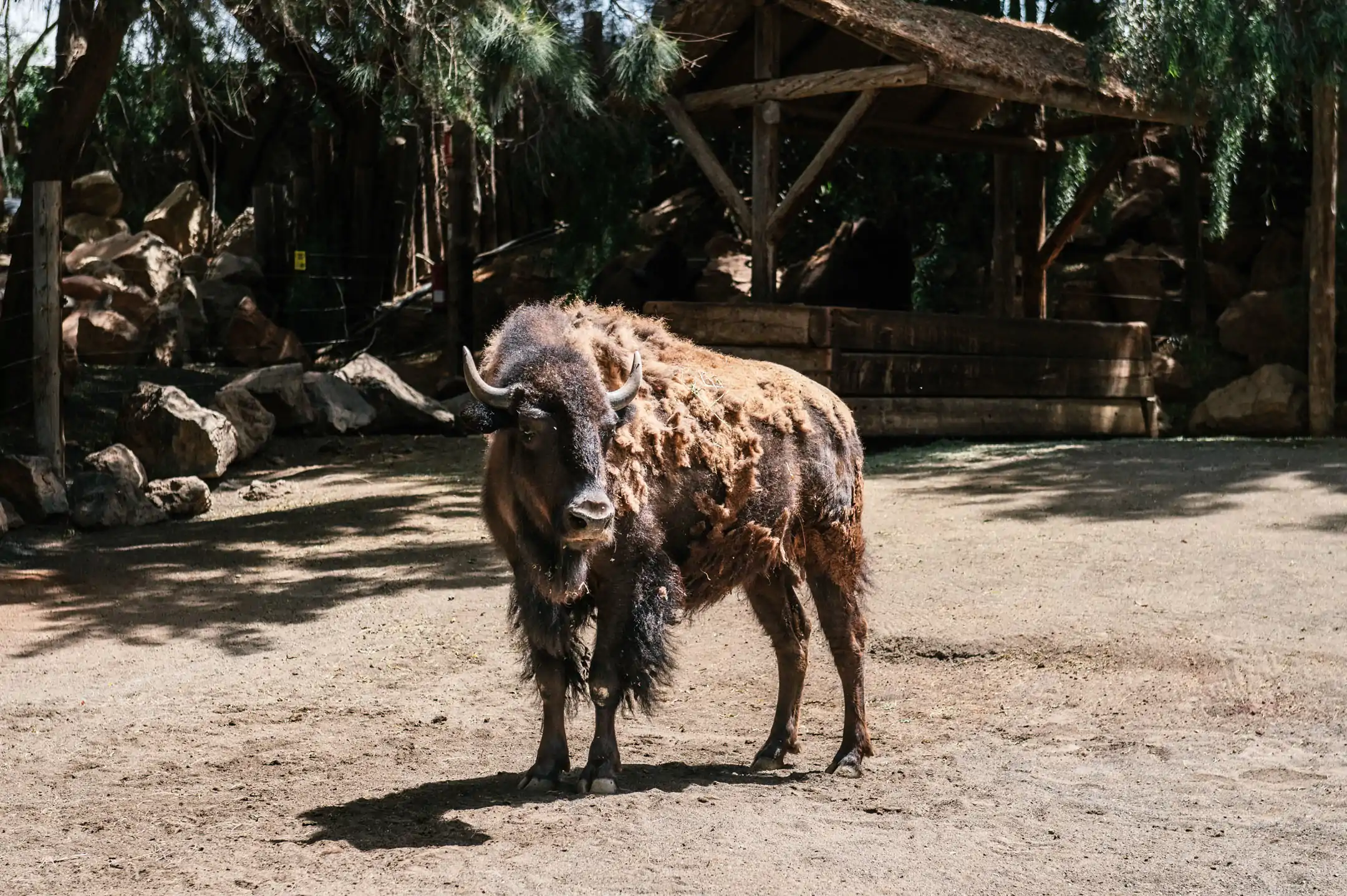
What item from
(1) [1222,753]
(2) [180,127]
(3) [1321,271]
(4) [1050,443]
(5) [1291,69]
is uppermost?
(2) [180,127]

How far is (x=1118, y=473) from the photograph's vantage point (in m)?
12.0

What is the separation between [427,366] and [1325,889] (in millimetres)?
16382

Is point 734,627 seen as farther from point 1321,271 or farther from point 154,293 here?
point 154,293

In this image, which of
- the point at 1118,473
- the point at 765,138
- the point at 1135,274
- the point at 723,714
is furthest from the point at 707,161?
the point at 1135,274

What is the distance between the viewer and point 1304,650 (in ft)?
23.8

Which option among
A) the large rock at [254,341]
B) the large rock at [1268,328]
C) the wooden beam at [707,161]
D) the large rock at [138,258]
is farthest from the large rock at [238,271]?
the large rock at [1268,328]

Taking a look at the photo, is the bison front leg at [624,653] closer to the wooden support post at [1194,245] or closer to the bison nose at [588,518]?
the bison nose at [588,518]

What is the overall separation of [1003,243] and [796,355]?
4744 millimetres

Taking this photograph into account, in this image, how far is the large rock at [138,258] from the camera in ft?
62.8

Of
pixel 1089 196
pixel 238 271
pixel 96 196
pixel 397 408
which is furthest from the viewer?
pixel 96 196

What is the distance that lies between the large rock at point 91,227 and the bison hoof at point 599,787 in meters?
19.6

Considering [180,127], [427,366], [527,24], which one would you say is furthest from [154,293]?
[180,127]

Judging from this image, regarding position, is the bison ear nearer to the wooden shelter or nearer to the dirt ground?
the dirt ground

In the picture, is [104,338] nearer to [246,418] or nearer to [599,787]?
[246,418]
